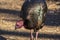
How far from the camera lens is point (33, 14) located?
6520mm

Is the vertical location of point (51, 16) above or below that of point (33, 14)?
below

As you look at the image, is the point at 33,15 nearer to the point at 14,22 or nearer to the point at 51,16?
the point at 14,22

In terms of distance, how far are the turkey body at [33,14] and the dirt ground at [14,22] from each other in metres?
0.76

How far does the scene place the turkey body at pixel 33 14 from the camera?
6488 mm

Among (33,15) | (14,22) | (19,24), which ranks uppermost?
(33,15)

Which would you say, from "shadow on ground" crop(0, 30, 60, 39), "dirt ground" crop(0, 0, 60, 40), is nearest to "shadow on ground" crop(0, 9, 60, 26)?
"dirt ground" crop(0, 0, 60, 40)

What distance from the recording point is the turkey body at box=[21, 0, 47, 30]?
21.3 ft

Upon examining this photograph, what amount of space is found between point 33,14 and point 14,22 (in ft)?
7.51

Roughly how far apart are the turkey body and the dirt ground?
759mm

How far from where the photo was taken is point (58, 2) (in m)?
10.4

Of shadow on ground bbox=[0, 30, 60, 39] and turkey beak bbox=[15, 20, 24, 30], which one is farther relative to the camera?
shadow on ground bbox=[0, 30, 60, 39]

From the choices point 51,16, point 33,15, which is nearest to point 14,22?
point 51,16


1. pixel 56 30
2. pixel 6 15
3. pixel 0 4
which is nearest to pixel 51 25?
pixel 56 30

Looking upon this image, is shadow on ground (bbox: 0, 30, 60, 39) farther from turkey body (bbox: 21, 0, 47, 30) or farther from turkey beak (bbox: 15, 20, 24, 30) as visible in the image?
turkey beak (bbox: 15, 20, 24, 30)
